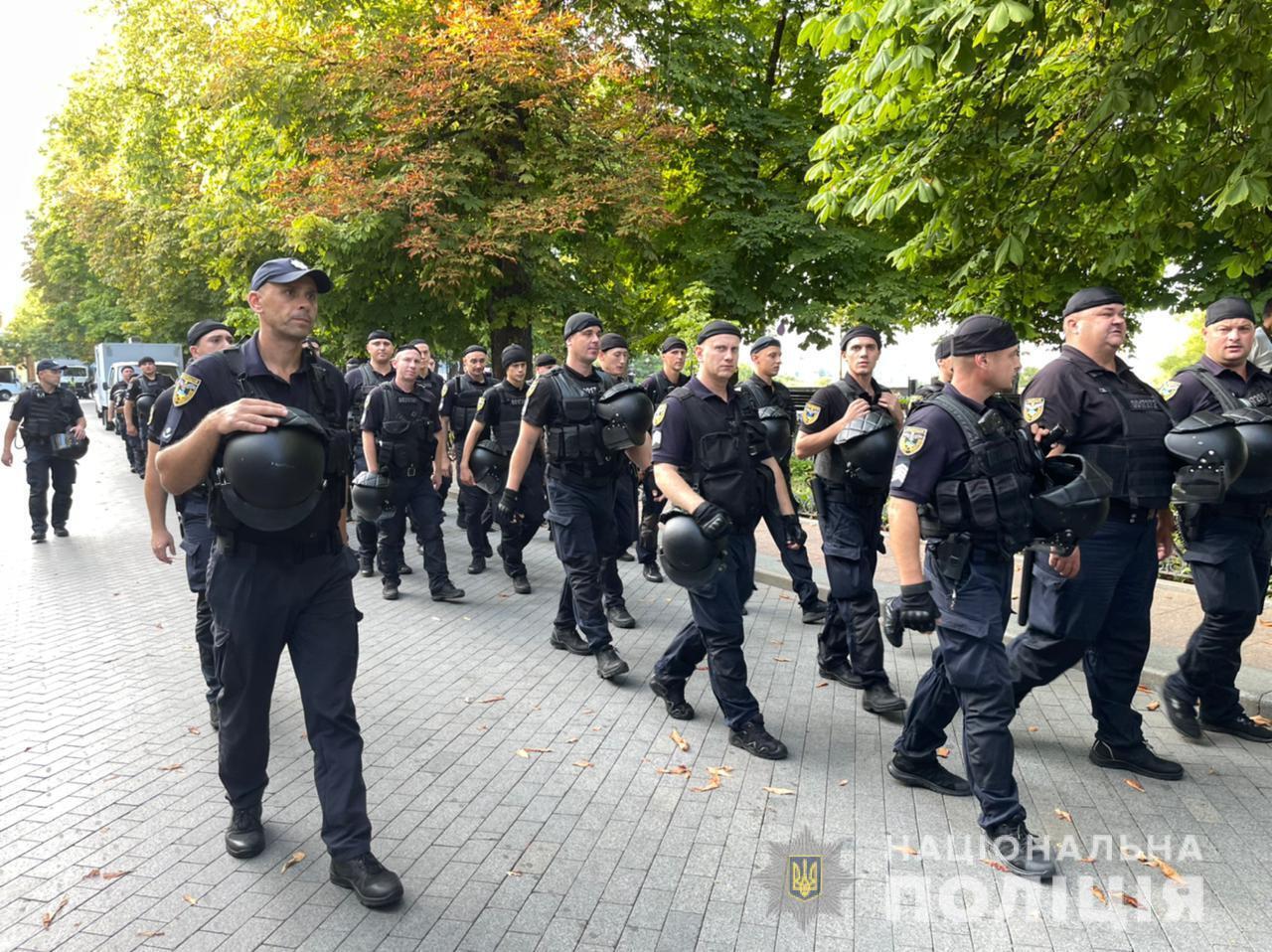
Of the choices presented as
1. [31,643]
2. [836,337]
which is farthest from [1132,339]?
[31,643]

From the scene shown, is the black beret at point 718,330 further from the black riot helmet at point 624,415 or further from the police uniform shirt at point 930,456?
the police uniform shirt at point 930,456

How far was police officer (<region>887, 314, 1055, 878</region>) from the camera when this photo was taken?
3.64 m

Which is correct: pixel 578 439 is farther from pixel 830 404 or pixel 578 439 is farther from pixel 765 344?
pixel 765 344

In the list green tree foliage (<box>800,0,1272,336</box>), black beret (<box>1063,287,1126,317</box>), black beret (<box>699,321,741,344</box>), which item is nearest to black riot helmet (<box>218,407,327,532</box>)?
black beret (<box>699,321,741,344</box>)

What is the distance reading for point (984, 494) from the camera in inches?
145

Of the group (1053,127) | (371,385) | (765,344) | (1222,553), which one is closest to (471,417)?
(371,385)

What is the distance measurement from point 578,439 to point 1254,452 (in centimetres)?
373

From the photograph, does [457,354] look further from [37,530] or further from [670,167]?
[37,530]

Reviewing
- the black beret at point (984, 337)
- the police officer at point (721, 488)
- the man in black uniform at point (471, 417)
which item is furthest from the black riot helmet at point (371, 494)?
the black beret at point (984, 337)

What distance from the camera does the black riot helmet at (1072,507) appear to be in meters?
3.72

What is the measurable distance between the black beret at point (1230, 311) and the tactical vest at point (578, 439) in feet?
11.5

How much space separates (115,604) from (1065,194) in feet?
27.1

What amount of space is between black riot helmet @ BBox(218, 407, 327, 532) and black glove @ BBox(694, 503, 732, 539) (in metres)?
1.79

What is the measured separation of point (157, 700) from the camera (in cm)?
548
